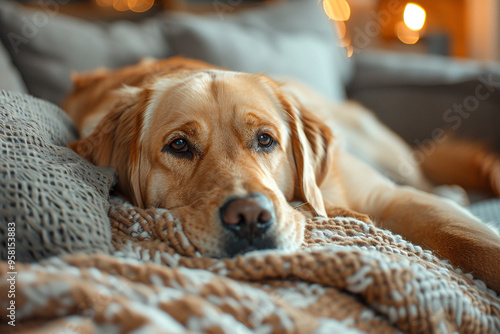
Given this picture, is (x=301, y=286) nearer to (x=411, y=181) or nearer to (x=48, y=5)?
(x=411, y=181)

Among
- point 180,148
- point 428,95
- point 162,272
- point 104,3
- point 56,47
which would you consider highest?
point 104,3

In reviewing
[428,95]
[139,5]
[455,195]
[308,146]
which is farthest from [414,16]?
[308,146]

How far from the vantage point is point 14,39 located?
2402mm

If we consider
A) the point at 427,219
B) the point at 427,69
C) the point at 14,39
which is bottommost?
the point at 427,219

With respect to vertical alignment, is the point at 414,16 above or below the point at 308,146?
above

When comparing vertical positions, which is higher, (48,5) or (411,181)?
(48,5)

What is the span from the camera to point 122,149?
1586 mm

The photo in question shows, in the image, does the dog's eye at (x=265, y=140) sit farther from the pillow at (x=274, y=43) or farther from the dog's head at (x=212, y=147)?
the pillow at (x=274, y=43)

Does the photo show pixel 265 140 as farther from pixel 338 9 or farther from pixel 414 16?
pixel 414 16

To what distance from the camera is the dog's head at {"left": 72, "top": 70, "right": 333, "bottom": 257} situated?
1315mm

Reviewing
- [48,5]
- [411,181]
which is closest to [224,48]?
[411,181]

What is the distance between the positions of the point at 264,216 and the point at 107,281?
1.60 feet

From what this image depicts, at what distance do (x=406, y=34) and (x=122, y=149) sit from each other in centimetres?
486

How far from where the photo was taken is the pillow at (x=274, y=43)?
2805 mm
